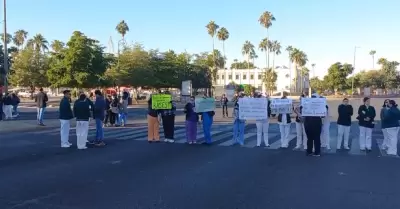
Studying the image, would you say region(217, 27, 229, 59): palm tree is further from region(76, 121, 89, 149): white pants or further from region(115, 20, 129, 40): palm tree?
region(76, 121, 89, 149): white pants

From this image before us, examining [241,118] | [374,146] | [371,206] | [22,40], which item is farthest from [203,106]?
[22,40]

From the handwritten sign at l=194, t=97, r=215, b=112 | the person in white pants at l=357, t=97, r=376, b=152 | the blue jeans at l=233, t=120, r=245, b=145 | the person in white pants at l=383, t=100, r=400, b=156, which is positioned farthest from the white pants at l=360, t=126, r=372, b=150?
the handwritten sign at l=194, t=97, r=215, b=112

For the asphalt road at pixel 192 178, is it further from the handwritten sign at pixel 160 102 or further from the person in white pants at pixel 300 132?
the handwritten sign at pixel 160 102

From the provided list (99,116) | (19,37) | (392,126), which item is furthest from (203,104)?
(19,37)

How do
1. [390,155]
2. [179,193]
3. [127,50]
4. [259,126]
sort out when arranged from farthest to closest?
1. [127,50]
2. [259,126]
3. [390,155]
4. [179,193]

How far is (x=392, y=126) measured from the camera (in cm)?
1336

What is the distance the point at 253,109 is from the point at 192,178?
21.5 feet

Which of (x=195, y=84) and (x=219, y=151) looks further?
(x=195, y=84)

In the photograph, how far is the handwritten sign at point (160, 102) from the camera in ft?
52.9

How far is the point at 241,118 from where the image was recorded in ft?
49.9

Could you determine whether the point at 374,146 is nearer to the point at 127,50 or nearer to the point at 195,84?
the point at 127,50

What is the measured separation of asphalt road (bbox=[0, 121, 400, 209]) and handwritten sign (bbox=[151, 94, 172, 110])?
218cm

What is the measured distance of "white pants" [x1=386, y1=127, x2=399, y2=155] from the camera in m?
13.2

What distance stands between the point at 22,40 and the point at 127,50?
7571cm
